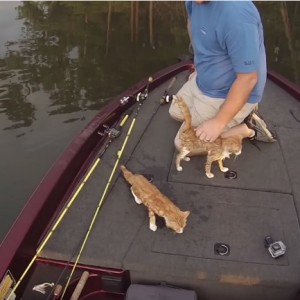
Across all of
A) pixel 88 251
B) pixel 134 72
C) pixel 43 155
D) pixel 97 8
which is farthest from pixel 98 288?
pixel 97 8

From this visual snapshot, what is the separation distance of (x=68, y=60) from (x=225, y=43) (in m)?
5.73

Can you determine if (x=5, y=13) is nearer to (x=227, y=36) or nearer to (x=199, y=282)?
(x=227, y=36)

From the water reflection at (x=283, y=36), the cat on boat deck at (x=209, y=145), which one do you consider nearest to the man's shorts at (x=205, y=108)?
the cat on boat deck at (x=209, y=145)

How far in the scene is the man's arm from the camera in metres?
3.03

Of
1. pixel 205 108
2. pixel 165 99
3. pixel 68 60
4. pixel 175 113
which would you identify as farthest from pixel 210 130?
pixel 68 60

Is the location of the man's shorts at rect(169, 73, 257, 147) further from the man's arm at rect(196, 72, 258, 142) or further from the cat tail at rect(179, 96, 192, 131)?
the man's arm at rect(196, 72, 258, 142)

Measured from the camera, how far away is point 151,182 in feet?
11.8

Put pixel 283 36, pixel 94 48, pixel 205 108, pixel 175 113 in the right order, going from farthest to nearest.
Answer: pixel 283 36, pixel 94 48, pixel 175 113, pixel 205 108

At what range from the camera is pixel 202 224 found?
10.5ft

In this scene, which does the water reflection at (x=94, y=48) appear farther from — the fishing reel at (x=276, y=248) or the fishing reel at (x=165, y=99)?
the fishing reel at (x=276, y=248)

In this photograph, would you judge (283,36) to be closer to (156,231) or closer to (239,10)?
(239,10)

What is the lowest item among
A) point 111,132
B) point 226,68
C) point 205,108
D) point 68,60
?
point 68,60

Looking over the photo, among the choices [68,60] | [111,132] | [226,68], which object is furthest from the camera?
[68,60]

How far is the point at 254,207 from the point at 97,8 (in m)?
9.13
